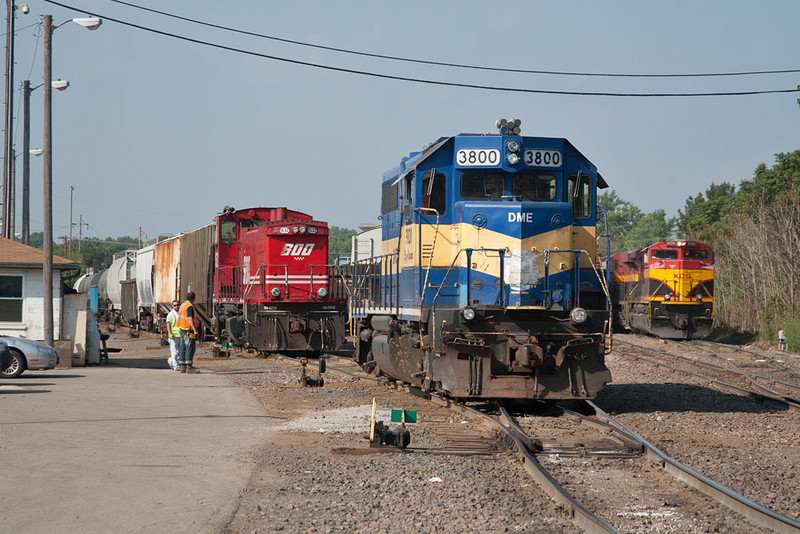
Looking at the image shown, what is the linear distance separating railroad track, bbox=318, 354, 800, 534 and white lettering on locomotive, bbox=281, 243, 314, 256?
10.0 metres

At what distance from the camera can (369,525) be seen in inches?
251

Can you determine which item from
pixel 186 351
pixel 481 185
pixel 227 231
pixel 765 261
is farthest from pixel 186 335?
pixel 765 261

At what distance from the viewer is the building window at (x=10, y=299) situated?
66.5 feet

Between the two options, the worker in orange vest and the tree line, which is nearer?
the worker in orange vest

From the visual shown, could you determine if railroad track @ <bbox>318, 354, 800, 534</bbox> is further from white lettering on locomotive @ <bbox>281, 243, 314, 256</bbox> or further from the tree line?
the tree line

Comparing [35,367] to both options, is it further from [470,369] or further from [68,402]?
[470,369]

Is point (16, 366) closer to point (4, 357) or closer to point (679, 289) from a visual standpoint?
point (4, 357)

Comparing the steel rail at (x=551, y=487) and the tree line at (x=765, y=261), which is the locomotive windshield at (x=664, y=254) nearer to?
the tree line at (x=765, y=261)

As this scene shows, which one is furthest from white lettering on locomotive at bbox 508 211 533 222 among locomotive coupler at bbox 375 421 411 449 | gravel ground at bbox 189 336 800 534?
locomotive coupler at bbox 375 421 411 449

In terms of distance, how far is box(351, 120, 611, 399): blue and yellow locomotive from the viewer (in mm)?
11547

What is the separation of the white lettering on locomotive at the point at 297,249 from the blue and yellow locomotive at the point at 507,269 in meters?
9.49

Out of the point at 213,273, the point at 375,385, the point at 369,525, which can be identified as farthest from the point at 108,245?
the point at 369,525

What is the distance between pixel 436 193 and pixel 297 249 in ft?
33.6

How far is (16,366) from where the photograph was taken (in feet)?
56.8
